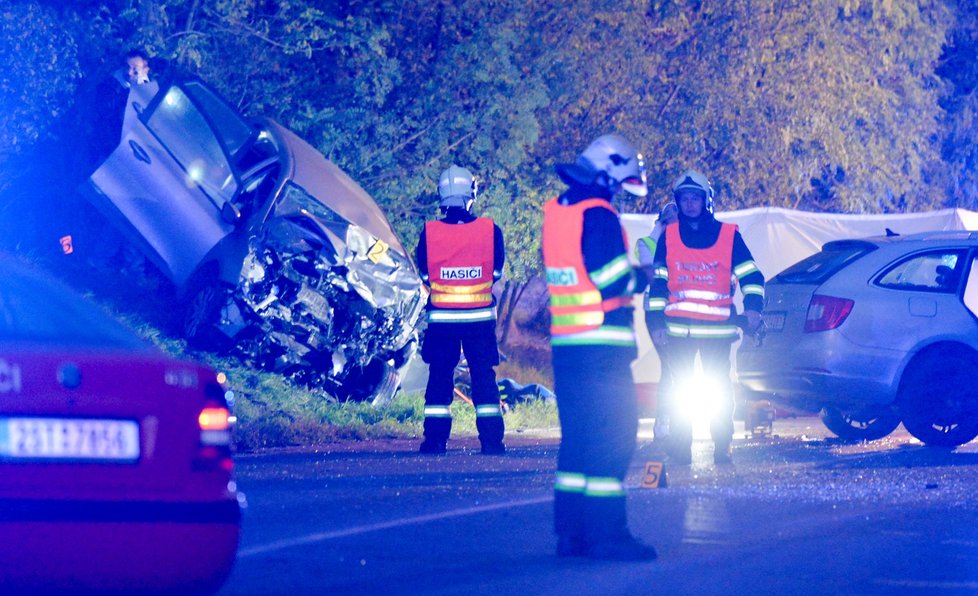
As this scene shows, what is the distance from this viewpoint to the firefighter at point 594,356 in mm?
6719

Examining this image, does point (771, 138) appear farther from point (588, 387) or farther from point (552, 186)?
point (588, 387)

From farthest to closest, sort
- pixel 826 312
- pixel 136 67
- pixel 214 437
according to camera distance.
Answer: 1. pixel 136 67
2. pixel 826 312
3. pixel 214 437

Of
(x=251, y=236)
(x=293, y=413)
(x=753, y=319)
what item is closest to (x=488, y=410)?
(x=753, y=319)

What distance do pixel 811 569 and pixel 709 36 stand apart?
15574mm

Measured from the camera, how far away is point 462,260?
10.9m

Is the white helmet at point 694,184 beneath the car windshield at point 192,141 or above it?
beneath

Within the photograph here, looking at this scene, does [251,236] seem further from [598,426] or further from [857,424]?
[598,426]

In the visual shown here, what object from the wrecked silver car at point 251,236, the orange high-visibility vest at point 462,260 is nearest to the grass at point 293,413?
the wrecked silver car at point 251,236

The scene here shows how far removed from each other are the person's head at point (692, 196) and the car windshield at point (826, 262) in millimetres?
2057

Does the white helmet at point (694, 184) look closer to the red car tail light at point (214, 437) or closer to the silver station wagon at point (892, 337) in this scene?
the silver station wagon at point (892, 337)

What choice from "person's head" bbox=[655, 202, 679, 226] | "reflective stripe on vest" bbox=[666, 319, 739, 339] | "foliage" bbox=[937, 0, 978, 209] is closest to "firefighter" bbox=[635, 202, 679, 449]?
"person's head" bbox=[655, 202, 679, 226]

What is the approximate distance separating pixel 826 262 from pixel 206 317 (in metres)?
5.09

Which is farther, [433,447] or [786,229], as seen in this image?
[786,229]

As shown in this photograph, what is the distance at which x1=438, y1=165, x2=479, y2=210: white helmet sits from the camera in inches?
428
